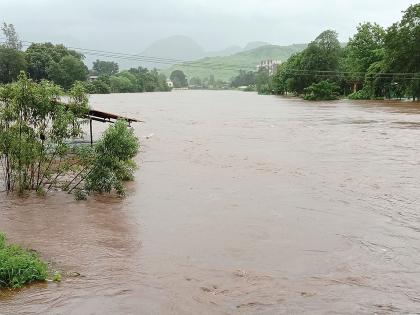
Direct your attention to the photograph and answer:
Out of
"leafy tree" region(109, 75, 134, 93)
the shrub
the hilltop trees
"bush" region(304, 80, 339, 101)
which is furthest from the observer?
"leafy tree" region(109, 75, 134, 93)

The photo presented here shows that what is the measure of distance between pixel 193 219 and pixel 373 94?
63451 mm

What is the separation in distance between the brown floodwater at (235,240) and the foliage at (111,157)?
409mm

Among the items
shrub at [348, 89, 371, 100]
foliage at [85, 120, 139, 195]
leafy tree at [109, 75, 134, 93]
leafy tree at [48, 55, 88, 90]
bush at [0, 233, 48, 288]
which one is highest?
leafy tree at [48, 55, 88, 90]

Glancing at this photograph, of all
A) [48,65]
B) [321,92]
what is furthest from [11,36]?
[321,92]

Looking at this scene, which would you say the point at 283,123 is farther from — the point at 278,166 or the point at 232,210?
the point at 232,210

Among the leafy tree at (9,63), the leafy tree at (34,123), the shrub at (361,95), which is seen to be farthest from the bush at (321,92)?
the leafy tree at (34,123)

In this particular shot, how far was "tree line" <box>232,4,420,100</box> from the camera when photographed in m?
58.2

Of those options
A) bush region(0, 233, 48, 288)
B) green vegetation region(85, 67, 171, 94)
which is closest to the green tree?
green vegetation region(85, 67, 171, 94)

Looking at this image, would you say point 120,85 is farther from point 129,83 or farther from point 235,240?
point 235,240

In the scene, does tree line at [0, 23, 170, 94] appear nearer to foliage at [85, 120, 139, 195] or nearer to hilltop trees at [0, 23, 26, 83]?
hilltop trees at [0, 23, 26, 83]

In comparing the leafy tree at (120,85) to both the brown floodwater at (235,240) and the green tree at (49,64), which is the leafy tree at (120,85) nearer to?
the green tree at (49,64)

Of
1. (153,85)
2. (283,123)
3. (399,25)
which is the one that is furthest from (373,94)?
(153,85)

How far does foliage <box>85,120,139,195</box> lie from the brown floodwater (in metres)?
0.41

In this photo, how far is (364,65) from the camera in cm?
7438
